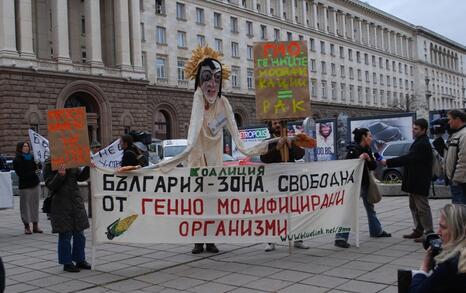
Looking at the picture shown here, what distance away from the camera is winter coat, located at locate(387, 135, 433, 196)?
793 cm

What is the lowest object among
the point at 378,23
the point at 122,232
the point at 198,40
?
the point at 122,232

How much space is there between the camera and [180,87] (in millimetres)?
49125

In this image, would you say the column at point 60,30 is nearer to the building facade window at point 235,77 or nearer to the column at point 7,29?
the column at point 7,29

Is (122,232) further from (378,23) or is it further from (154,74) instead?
(378,23)

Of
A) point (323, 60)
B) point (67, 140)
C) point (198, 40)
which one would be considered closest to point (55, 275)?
point (67, 140)

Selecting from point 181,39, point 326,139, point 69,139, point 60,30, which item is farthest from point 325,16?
point 69,139

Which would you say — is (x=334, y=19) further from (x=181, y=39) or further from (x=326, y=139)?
(x=326, y=139)

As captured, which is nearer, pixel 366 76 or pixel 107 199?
pixel 107 199

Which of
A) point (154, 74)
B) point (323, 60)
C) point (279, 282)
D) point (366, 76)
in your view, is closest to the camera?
point (279, 282)

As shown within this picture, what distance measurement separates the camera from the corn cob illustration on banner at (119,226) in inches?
273

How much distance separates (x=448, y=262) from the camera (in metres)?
2.94

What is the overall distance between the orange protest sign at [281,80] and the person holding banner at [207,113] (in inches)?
29.0

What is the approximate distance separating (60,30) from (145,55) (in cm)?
888

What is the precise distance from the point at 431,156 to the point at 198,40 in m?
45.7
